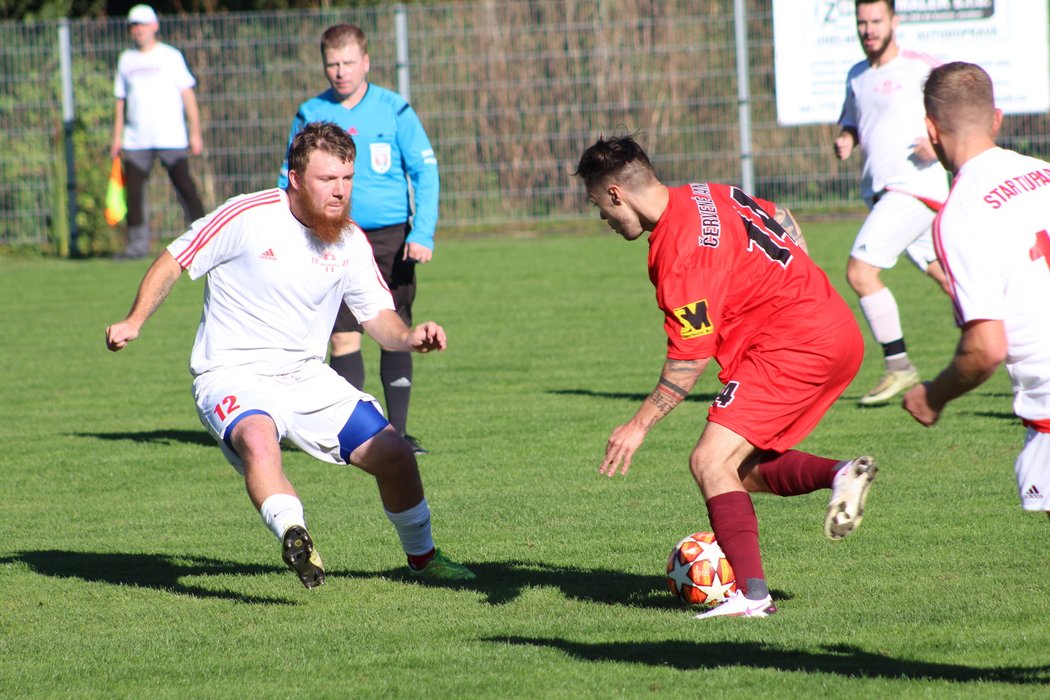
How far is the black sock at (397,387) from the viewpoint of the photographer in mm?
8898

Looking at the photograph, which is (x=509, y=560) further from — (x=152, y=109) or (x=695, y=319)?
(x=152, y=109)

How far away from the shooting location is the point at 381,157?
8.83 m

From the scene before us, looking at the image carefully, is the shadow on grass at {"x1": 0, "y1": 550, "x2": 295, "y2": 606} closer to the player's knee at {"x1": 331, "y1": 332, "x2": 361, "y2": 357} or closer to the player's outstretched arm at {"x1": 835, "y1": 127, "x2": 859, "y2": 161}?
the player's knee at {"x1": 331, "y1": 332, "x2": 361, "y2": 357}

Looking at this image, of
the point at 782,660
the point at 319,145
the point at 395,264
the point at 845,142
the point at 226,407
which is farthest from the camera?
the point at 845,142

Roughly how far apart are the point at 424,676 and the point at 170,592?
5.70ft

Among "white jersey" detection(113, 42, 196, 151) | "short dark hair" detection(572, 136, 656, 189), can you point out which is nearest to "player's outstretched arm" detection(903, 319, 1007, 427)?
"short dark hair" detection(572, 136, 656, 189)

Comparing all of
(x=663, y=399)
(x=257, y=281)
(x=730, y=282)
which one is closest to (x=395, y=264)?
(x=257, y=281)

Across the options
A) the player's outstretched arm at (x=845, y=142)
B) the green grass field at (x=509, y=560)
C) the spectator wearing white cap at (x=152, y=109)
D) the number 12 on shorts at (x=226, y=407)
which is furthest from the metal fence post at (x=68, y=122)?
the number 12 on shorts at (x=226, y=407)

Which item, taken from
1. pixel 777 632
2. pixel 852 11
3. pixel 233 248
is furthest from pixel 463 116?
pixel 777 632

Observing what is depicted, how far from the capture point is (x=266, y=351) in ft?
19.7

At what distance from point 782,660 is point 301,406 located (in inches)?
88.8

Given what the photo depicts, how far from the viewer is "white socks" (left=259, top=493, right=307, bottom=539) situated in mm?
5355

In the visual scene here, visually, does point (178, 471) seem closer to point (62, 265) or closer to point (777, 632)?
point (777, 632)

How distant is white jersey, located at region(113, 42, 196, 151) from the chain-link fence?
173 centimetres
